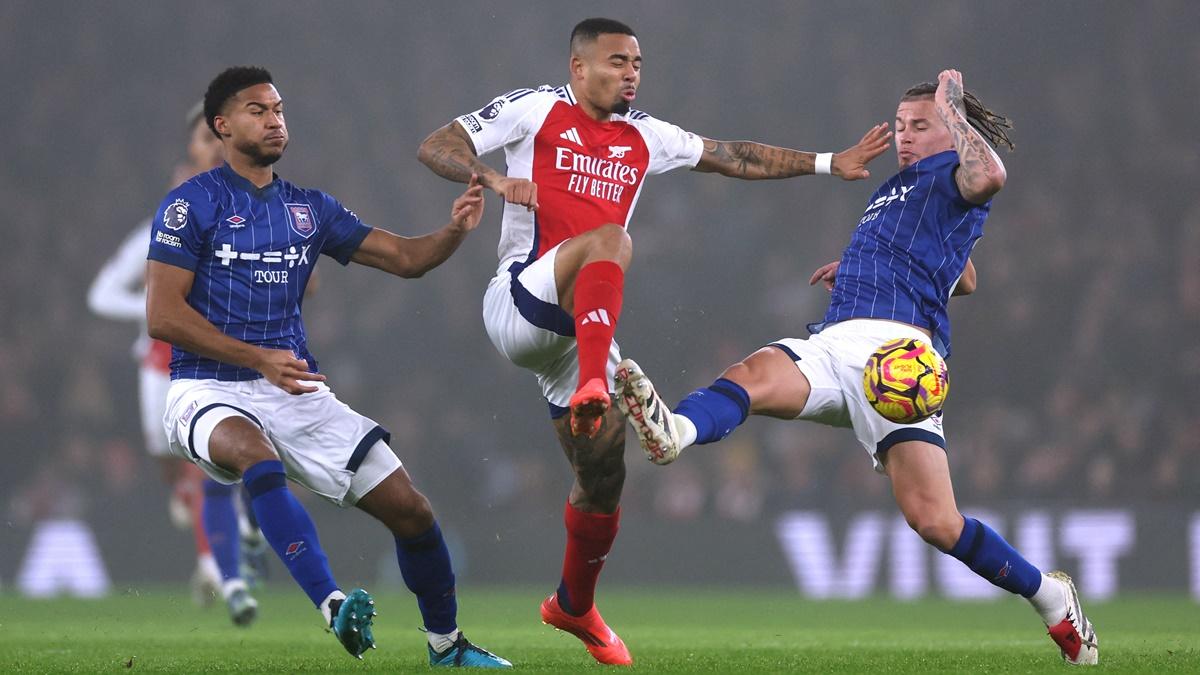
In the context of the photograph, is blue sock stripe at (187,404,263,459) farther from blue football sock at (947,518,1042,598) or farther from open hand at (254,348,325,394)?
blue football sock at (947,518,1042,598)

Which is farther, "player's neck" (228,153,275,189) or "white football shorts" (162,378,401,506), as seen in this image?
"player's neck" (228,153,275,189)

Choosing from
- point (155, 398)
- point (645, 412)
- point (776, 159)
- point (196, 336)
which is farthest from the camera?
point (155, 398)

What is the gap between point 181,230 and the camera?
5809 mm

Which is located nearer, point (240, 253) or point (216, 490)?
point (240, 253)

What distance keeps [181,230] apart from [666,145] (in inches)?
78.3

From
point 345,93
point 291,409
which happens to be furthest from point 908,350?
point 345,93

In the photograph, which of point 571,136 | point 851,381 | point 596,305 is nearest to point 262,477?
point 596,305

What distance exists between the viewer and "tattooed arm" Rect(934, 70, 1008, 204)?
591 centimetres

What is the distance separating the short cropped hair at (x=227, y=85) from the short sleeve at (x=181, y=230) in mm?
405

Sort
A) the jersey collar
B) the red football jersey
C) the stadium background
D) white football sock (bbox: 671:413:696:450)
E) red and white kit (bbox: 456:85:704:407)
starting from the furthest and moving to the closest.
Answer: the stadium background
the red football jersey
red and white kit (bbox: 456:85:704:407)
the jersey collar
white football sock (bbox: 671:413:696:450)

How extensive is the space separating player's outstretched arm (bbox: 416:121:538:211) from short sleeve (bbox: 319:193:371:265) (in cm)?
44

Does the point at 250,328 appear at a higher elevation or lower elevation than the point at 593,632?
higher

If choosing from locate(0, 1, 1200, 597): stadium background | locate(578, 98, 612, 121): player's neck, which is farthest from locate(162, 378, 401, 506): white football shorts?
locate(0, 1, 1200, 597): stadium background

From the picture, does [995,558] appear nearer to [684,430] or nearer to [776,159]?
[684,430]
